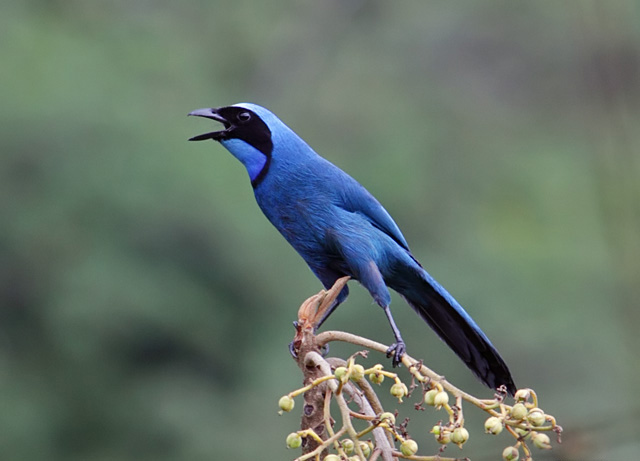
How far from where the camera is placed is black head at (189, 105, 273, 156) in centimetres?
320

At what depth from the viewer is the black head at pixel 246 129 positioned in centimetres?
320

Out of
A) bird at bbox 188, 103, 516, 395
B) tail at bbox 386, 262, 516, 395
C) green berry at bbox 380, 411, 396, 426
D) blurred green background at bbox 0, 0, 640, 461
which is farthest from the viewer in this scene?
blurred green background at bbox 0, 0, 640, 461

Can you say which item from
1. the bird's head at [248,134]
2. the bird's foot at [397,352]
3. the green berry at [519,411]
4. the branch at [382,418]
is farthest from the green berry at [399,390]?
the bird's head at [248,134]

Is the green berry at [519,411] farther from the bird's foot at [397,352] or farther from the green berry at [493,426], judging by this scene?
the bird's foot at [397,352]

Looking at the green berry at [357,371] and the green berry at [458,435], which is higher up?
the green berry at [357,371]

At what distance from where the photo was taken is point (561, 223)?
772cm

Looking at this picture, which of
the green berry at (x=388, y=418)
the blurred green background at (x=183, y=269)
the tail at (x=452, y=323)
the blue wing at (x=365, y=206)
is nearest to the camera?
the green berry at (x=388, y=418)

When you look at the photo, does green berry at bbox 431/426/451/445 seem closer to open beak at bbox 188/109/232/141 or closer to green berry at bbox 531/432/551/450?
green berry at bbox 531/432/551/450

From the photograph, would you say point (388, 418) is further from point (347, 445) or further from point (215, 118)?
point (215, 118)

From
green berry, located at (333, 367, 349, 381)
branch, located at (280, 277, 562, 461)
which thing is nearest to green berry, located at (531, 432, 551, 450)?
branch, located at (280, 277, 562, 461)

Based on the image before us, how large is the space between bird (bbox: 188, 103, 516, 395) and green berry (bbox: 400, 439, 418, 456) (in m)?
1.09

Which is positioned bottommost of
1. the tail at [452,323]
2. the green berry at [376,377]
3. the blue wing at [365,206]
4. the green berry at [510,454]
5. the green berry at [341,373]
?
the green berry at [510,454]

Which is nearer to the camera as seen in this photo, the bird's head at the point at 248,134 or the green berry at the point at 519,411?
the green berry at the point at 519,411

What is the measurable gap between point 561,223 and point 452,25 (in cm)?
374
